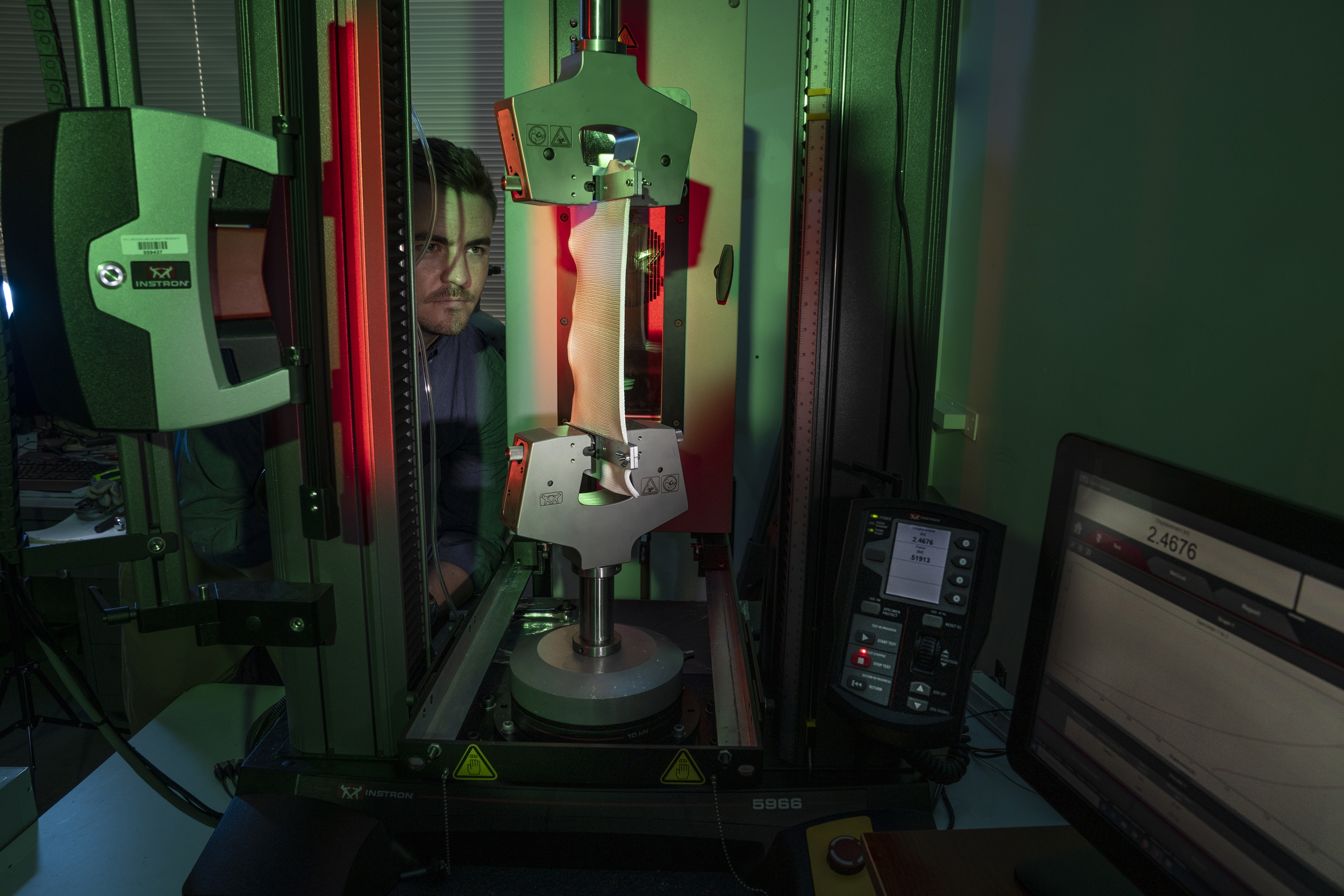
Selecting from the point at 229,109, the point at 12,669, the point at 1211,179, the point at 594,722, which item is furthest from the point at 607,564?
the point at 229,109

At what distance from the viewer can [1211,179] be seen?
3.22 feet

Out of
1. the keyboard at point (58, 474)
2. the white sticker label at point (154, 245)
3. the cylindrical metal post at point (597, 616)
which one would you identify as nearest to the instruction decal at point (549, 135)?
the white sticker label at point (154, 245)

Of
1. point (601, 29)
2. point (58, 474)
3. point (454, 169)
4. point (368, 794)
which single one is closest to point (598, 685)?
point (368, 794)

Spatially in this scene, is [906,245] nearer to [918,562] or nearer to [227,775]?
[918,562]

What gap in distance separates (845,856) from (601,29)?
91cm

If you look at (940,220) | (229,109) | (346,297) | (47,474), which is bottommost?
(47,474)

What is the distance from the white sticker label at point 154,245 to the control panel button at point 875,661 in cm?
79

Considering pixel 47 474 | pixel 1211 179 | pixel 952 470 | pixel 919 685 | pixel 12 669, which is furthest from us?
pixel 47 474

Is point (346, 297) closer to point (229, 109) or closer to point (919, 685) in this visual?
point (919, 685)

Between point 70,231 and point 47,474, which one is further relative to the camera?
point 47,474

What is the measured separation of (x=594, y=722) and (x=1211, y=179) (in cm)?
104

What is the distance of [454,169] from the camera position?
1.41 meters

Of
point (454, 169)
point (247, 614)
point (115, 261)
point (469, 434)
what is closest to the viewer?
point (115, 261)

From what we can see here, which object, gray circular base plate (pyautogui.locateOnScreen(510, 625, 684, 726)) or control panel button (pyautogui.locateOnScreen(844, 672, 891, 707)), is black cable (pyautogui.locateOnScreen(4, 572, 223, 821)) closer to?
gray circular base plate (pyautogui.locateOnScreen(510, 625, 684, 726))
